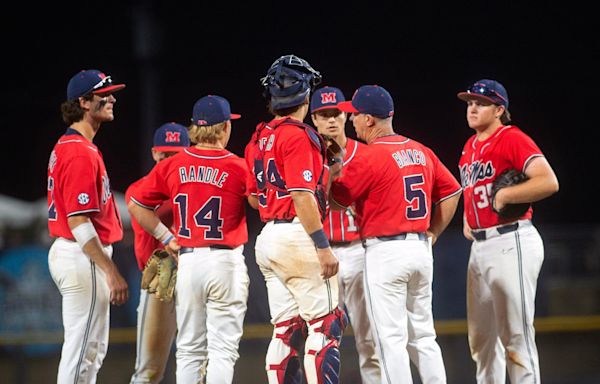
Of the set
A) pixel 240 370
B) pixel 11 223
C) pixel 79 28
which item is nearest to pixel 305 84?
pixel 240 370

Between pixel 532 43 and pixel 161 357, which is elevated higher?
pixel 532 43

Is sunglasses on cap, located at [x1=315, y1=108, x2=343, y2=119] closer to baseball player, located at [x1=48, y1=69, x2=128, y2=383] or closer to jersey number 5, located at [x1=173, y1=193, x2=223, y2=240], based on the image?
jersey number 5, located at [x1=173, y1=193, x2=223, y2=240]

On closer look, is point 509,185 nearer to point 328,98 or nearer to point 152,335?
point 328,98

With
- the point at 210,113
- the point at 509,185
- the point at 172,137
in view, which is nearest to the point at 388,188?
the point at 509,185

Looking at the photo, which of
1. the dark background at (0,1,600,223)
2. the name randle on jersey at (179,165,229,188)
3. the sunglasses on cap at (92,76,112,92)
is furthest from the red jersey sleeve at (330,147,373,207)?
the dark background at (0,1,600,223)

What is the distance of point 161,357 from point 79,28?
17998 mm

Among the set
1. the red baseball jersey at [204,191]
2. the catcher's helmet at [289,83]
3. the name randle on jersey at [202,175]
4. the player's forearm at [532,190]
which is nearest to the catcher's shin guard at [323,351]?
the red baseball jersey at [204,191]

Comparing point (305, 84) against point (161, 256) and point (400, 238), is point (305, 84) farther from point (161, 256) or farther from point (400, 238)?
point (161, 256)

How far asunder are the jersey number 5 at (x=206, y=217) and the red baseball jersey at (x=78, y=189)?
42 centimetres

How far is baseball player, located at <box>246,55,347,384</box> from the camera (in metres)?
4.20

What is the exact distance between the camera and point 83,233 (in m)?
4.42

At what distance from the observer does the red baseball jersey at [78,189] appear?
446 cm

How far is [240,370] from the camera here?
27.1 feet

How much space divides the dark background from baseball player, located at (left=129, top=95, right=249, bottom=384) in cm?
1287
